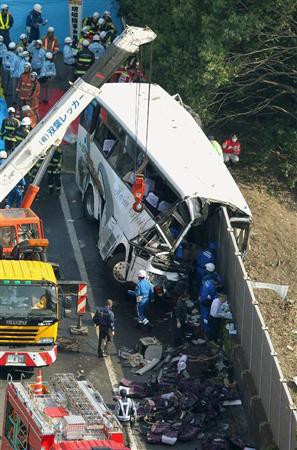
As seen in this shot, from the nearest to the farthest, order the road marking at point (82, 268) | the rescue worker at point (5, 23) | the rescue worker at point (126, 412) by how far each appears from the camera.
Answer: the road marking at point (82, 268), the rescue worker at point (126, 412), the rescue worker at point (5, 23)

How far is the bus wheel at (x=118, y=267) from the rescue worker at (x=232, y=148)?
6.25 meters

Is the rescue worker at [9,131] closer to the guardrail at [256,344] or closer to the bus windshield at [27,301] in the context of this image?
the guardrail at [256,344]

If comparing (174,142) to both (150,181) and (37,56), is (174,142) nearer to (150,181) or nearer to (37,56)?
(150,181)

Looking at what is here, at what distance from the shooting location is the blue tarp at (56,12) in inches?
A: 1543

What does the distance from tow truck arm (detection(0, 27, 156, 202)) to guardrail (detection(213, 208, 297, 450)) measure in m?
3.54

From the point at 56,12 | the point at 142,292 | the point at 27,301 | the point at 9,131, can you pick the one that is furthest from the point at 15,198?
the point at 56,12

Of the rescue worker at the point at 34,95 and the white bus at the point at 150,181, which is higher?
the white bus at the point at 150,181

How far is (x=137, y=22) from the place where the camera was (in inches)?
1464

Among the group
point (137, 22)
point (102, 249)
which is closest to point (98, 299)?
point (102, 249)

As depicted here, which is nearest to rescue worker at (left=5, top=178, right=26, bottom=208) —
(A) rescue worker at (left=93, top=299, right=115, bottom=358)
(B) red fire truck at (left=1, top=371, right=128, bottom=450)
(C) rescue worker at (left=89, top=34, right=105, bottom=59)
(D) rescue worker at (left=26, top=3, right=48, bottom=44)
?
(A) rescue worker at (left=93, top=299, right=115, bottom=358)

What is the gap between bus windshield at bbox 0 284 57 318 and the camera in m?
26.0

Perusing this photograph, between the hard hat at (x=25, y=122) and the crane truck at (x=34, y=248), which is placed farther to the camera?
the hard hat at (x=25, y=122)

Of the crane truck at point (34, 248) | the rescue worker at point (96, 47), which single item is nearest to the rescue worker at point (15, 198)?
the crane truck at point (34, 248)

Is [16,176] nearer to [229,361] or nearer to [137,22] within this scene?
[229,361]
